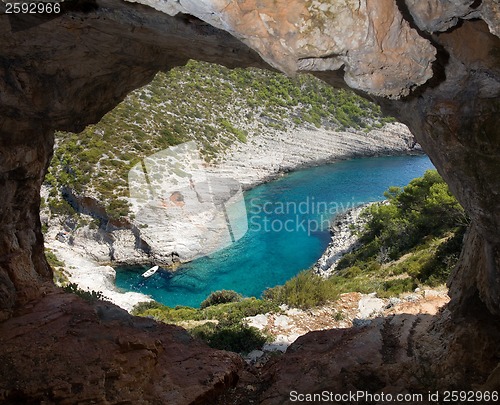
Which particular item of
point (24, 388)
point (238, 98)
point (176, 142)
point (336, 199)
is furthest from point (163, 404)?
point (238, 98)

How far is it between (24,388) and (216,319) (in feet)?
26.9

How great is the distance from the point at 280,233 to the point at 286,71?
30109mm

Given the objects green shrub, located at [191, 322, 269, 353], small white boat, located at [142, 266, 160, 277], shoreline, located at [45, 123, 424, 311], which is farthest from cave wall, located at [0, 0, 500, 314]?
small white boat, located at [142, 266, 160, 277]

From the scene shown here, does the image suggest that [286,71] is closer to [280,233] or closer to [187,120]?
[280,233]

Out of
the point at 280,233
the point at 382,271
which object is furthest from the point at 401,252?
the point at 280,233

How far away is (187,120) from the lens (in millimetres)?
41750

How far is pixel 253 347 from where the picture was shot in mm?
12039

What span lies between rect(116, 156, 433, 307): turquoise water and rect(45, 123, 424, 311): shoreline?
1050 mm

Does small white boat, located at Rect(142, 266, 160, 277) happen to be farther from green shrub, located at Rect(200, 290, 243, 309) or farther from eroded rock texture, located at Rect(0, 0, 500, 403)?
eroded rock texture, located at Rect(0, 0, 500, 403)

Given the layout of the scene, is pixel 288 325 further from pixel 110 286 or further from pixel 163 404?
pixel 110 286

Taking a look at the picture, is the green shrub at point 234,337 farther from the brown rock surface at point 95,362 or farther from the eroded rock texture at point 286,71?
the brown rock surface at point 95,362

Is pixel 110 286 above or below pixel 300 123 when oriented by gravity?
below

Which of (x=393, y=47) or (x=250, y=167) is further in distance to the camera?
(x=250, y=167)

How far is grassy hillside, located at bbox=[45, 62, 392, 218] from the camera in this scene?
32.0 metres
